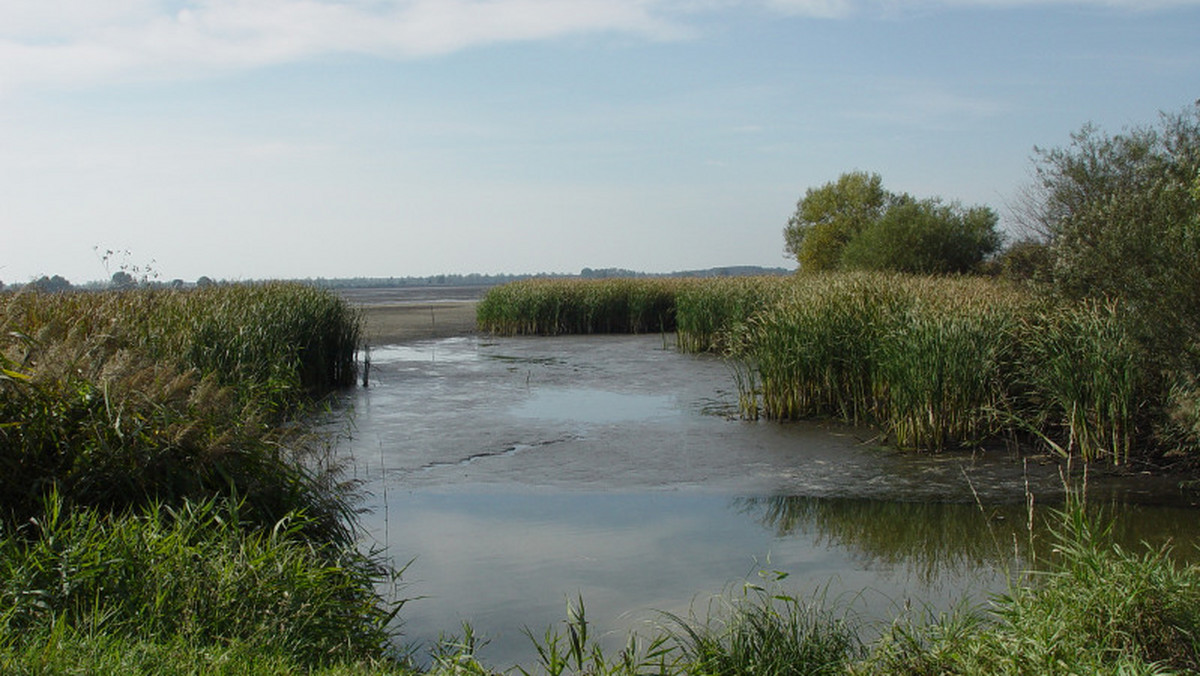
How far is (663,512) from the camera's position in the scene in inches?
318

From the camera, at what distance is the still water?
233 inches

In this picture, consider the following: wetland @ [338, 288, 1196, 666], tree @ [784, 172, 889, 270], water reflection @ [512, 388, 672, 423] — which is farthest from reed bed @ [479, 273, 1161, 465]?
tree @ [784, 172, 889, 270]

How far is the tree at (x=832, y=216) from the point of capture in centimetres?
4706

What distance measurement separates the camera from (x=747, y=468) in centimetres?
981

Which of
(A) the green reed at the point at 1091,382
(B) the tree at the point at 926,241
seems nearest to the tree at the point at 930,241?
(B) the tree at the point at 926,241

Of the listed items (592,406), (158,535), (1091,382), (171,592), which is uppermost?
(1091,382)

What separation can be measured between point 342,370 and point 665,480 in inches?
374

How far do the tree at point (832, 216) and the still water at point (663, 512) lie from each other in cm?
3453

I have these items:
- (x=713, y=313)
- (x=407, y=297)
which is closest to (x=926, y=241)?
(x=713, y=313)

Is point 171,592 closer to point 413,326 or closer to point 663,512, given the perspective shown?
point 663,512

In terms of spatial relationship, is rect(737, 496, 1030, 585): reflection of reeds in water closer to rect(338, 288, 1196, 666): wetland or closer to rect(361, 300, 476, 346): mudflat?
rect(338, 288, 1196, 666): wetland

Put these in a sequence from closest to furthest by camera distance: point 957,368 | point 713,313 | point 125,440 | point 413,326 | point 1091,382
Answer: point 125,440 < point 1091,382 < point 957,368 < point 713,313 < point 413,326

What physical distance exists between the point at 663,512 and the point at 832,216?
47.3 meters

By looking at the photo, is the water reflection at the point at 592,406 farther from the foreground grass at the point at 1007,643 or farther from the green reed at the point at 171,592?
the foreground grass at the point at 1007,643
